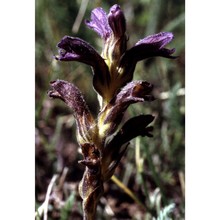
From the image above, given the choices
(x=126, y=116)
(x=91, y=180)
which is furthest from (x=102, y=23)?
(x=126, y=116)

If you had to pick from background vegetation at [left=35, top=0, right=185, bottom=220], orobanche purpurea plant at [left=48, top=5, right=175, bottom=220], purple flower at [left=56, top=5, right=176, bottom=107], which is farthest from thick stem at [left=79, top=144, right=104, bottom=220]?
background vegetation at [left=35, top=0, right=185, bottom=220]

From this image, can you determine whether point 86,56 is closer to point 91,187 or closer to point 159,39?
point 159,39

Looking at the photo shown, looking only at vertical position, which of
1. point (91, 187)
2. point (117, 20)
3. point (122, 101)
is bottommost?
point (91, 187)

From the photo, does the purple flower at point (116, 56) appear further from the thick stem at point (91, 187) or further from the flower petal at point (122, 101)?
the thick stem at point (91, 187)

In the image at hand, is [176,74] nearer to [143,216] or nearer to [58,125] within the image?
[58,125]

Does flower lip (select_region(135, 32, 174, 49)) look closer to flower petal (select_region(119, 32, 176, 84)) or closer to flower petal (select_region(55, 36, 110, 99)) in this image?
flower petal (select_region(119, 32, 176, 84))

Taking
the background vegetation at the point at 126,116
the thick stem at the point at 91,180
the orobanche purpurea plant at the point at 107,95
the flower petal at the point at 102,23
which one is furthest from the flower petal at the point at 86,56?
the background vegetation at the point at 126,116
